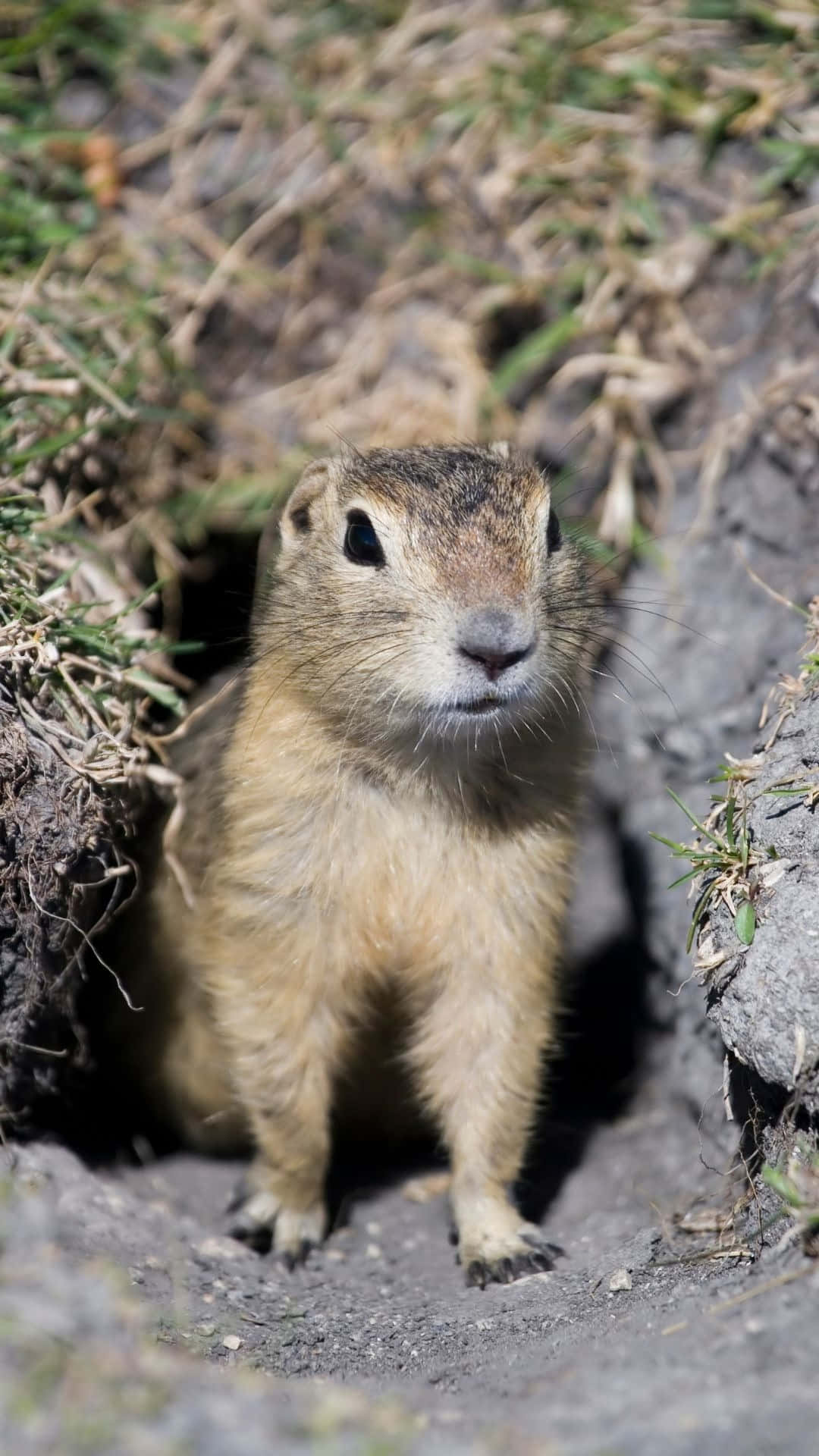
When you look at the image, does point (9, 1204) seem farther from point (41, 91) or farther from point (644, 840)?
point (41, 91)

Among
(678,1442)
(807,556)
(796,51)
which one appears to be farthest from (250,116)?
(678,1442)

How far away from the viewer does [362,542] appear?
15.4 ft

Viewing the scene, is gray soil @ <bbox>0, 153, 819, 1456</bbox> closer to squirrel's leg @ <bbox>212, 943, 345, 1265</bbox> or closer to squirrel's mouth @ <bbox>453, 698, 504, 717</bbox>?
squirrel's leg @ <bbox>212, 943, 345, 1265</bbox>

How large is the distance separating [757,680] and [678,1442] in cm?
368

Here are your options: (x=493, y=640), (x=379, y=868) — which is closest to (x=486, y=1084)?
(x=379, y=868)

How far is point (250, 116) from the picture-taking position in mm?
7219

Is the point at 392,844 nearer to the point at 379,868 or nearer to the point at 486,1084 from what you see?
the point at 379,868

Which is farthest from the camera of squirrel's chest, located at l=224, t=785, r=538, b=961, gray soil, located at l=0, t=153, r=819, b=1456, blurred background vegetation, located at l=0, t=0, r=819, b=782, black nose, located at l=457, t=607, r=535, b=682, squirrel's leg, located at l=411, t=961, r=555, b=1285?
blurred background vegetation, located at l=0, t=0, r=819, b=782

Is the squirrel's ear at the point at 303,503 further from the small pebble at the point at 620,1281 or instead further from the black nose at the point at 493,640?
the small pebble at the point at 620,1281

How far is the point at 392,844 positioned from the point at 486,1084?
0.96 m

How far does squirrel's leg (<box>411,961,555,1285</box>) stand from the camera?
4.91 m

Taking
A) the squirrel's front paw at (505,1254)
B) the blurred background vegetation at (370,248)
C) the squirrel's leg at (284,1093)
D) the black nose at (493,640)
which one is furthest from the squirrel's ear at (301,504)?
the squirrel's front paw at (505,1254)

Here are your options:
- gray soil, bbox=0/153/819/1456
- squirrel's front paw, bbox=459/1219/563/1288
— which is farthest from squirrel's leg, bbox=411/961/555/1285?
gray soil, bbox=0/153/819/1456

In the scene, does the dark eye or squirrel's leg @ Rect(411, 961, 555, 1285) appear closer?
the dark eye
